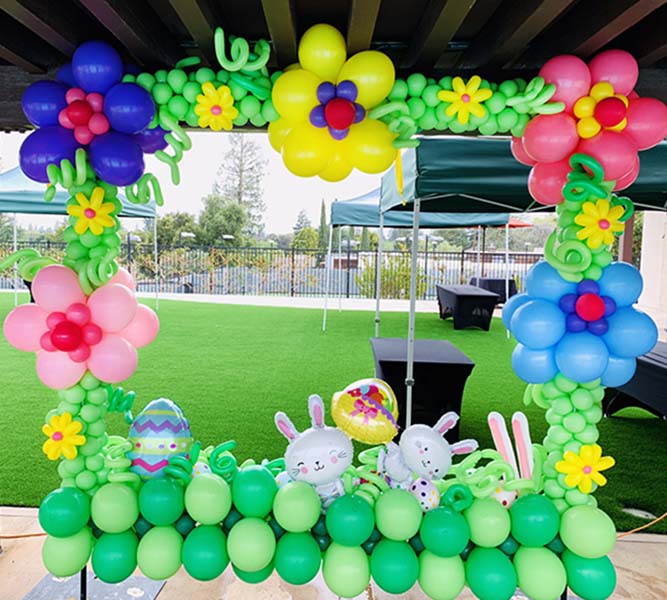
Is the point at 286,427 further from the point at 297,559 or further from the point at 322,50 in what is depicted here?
the point at 322,50

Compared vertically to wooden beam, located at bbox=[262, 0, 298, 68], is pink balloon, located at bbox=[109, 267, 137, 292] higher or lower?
lower

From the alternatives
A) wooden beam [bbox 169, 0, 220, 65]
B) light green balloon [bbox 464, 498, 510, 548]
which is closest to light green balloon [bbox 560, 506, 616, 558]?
light green balloon [bbox 464, 498, 510, 548]

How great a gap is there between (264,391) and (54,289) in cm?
345

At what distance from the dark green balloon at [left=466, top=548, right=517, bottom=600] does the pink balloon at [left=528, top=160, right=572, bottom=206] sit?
1.40 m

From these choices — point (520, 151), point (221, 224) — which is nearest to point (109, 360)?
point (520, 151)

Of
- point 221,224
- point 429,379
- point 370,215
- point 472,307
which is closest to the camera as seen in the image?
point 429,379

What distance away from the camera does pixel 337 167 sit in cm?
225

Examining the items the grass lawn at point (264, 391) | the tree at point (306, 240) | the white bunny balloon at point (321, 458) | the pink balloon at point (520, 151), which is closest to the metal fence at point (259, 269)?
the grass lawn at point (264, 391)

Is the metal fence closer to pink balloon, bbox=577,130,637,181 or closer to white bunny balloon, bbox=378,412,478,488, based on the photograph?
white bunny balloon, bbox=378,412,478,488

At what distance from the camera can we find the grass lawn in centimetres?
353

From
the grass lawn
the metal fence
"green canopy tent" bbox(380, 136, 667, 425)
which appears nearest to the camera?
"green canopy tent" bbox(380, 136, 667, 425)

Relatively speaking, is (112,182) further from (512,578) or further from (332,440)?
(512,578)

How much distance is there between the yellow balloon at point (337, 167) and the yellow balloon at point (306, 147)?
0.14 feet

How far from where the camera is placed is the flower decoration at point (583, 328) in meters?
2.08
